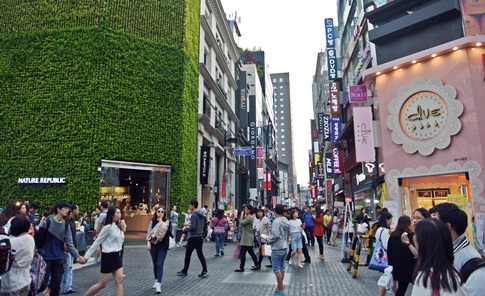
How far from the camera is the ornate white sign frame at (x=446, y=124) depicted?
13.4m

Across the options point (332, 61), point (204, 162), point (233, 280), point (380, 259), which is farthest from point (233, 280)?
point (332, 61)

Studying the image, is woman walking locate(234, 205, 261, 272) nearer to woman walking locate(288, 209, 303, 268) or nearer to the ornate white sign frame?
woman walking locate(288, 209, 303, 268)

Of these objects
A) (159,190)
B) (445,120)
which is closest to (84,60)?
(159,190)

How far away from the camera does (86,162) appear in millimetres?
18172

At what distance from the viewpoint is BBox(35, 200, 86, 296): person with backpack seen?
6.09 meters

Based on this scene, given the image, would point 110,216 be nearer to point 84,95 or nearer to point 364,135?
point 84,95

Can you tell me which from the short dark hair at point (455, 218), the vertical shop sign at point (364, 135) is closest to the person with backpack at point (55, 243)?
the short dark hair at point (455, 218)

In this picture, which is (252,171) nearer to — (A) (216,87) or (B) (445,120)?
(A) (216,87)

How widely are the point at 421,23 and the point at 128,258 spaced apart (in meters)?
16.3

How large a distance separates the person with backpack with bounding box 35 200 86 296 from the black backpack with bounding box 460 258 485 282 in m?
5.82

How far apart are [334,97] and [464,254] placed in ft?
102

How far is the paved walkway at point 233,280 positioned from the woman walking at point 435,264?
5678 millimetres

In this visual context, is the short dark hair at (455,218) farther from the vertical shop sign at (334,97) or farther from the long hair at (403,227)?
the vertical shop sign at (334,97)

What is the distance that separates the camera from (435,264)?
99.0 inches
